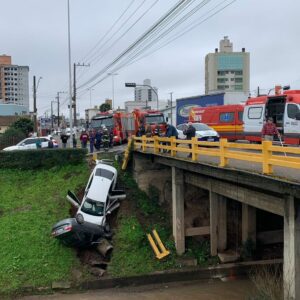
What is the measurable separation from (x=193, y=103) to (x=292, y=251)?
2951cm

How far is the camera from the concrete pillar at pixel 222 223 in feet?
60.0

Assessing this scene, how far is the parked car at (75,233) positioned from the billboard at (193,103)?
20310 mm

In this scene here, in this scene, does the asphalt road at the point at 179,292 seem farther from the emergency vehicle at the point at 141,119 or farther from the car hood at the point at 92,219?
the emergency vehicle at the point at 141,119

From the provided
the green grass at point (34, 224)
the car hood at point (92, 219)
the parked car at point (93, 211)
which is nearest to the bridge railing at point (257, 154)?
the parked car at point (93, 211)

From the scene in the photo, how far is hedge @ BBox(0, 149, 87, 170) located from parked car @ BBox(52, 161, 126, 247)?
174 inches

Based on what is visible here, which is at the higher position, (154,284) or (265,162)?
(265,162)

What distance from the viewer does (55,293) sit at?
1611 cm

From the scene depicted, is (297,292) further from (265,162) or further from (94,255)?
(94,255)

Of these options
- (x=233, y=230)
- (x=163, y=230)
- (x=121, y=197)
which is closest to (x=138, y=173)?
(x=121, y=197)

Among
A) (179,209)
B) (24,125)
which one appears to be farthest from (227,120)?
(24,125)

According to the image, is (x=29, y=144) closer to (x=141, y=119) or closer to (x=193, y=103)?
(x=141, y=119)

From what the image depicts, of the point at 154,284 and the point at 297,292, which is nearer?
the point at 297,292

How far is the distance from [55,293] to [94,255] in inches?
93.9

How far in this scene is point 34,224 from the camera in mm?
19938
